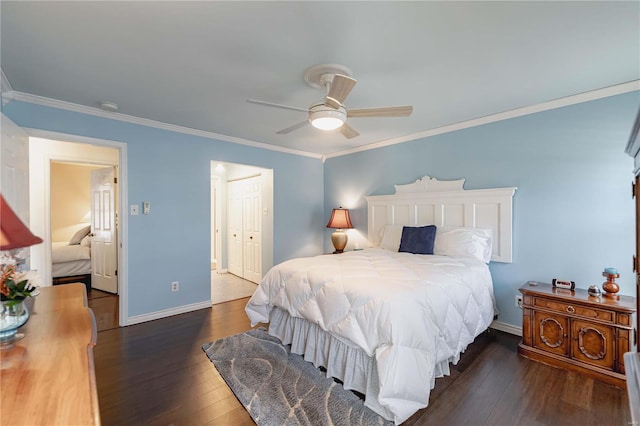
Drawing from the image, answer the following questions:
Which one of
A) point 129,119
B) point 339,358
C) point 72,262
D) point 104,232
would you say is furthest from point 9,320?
point 72,262

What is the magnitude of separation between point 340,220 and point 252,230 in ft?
5.91

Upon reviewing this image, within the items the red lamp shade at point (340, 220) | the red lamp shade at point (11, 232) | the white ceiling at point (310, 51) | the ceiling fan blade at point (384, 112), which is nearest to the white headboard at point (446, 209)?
the red lamp shade at point (340, 220)

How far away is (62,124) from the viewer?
2848 mm

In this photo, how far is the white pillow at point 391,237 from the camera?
12.3 feet

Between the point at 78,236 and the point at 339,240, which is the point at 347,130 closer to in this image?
the point at 339,240

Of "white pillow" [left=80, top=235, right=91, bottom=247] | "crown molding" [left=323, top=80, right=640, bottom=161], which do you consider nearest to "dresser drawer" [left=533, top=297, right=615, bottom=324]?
"crown molding" [left=323, top=80, right=640, bottom=161]

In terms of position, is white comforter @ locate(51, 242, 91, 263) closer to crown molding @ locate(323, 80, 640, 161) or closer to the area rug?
the area rug

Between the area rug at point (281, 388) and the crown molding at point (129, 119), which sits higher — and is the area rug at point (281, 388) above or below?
below

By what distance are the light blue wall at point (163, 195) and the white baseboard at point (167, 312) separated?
0.05 metres

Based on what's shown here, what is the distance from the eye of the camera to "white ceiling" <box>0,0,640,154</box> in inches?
62.2

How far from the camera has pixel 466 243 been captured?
10.1 ft

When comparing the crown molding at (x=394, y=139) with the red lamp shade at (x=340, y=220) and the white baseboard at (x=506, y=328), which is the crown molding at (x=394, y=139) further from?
the white baseboard at (x=506, y=328)

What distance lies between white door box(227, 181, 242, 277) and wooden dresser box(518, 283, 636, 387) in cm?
480

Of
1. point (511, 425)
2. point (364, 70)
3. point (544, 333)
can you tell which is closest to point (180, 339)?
point (511, 425)
